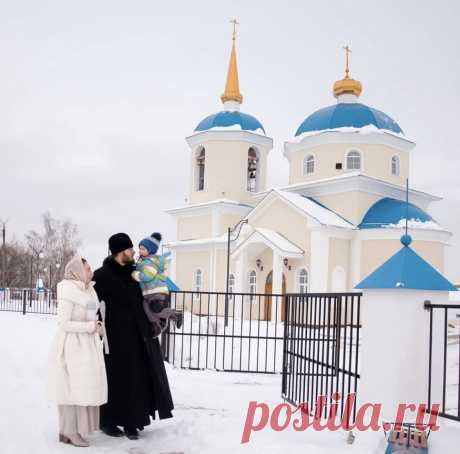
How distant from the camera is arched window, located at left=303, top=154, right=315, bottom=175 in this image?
2375 centimetres

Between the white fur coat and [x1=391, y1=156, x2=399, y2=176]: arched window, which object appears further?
[x1=391, y1=156, x2=399, y2=176]: arched window

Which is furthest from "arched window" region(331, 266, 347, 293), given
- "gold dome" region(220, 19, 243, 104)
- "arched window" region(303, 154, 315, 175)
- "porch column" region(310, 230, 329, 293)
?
"gold dome" region(220, 19, 243, 104)

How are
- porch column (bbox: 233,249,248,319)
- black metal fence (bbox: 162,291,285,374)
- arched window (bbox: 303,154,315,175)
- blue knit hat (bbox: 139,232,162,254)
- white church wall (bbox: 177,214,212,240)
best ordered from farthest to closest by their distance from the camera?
white church wall (bbox: 177,214,212,240) < arched window (bbox: 303,154,315,175) < porch column (bbox: 233,249,248,319) < black metal fence (bbox: 162,291,285,374) < blue knit hat (bbox: 139,232,162,254)

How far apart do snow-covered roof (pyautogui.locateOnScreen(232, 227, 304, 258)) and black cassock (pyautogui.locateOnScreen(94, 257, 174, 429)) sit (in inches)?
626

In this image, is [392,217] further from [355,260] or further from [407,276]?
[407,276]

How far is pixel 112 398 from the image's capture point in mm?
5055

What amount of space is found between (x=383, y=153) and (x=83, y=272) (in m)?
19.9

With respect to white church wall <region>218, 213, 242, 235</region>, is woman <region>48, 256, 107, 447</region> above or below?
below

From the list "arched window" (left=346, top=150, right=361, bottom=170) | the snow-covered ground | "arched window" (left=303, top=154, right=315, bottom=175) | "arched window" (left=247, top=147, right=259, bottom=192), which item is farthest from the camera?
"arched window" (left=247, top=147, right=259, bottom=192)

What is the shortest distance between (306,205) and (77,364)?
1774 centimetres

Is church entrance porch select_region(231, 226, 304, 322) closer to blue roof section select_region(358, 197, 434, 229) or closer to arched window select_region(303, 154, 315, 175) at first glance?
blue roof section select_region(358, 197, 434, 229)

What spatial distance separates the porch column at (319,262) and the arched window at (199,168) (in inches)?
337

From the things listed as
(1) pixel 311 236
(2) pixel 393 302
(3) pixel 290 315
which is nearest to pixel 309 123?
(1) pixel 311 236

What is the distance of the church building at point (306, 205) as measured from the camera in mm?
21234
